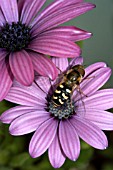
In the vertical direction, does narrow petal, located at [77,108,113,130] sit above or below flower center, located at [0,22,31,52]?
below

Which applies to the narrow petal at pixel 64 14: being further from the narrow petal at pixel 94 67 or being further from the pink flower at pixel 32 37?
the narrow petal at pixel 94 67

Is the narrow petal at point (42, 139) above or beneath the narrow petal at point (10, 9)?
beneath

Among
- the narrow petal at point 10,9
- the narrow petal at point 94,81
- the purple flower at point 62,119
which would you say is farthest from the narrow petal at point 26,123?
the narrow petal at point 10,9

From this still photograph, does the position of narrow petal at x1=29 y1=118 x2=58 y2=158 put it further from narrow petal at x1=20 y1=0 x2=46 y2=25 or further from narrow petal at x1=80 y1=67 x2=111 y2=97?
narrow petal at x1=20 y1=0 x2=46 y2=25

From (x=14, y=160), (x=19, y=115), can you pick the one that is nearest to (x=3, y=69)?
(x=19, y=115)

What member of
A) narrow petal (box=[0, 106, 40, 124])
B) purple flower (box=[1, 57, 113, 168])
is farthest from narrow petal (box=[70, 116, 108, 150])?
narrow petal (box=[0, 106, 40, 124])

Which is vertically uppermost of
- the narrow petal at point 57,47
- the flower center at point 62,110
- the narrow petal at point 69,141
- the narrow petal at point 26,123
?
the narrow petal at point 57,47

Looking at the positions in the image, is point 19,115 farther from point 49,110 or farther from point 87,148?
point 87,148
